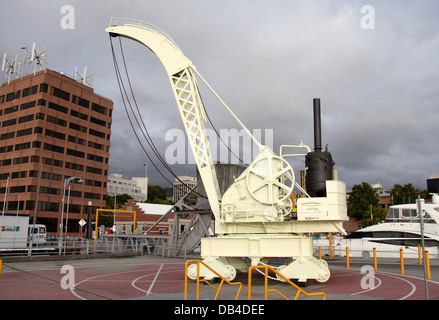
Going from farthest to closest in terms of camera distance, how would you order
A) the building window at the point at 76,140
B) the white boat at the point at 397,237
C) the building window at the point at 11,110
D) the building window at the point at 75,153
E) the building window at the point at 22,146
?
the building window at the point at 76,140 < the building window at the point at 75,153 < the building window at the point at 11,110 < the building window at the point at 22,146 < the white boat at the point at 397,237

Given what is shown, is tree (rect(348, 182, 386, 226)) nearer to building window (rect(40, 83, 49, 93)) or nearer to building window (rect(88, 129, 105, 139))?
building window (rect(88, 129, 105, 139))

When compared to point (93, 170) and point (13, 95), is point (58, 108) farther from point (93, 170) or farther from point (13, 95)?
point (93, 170)

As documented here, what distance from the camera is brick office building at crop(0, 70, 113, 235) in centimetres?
7431

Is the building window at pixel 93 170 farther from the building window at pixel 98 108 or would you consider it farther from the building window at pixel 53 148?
the building window at pixel 98 108

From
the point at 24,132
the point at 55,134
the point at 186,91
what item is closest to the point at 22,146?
the point at 24,132

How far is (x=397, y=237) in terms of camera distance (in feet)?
107

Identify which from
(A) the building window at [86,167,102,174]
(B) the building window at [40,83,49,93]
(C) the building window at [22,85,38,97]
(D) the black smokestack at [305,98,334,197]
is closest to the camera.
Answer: (D) the black smokestack at [305,98,334,197]

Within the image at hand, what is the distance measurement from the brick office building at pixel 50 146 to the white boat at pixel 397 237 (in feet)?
202

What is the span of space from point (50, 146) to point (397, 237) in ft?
228

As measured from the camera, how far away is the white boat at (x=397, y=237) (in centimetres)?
3188

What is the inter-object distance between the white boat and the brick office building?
202 feet

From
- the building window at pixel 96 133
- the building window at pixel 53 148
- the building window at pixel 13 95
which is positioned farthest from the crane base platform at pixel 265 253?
the building window at pixel 13 95

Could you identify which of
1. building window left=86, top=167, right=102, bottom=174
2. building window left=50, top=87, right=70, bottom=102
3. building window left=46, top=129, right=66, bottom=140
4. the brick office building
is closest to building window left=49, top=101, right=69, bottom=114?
the brick office building

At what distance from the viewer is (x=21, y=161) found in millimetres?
75812
